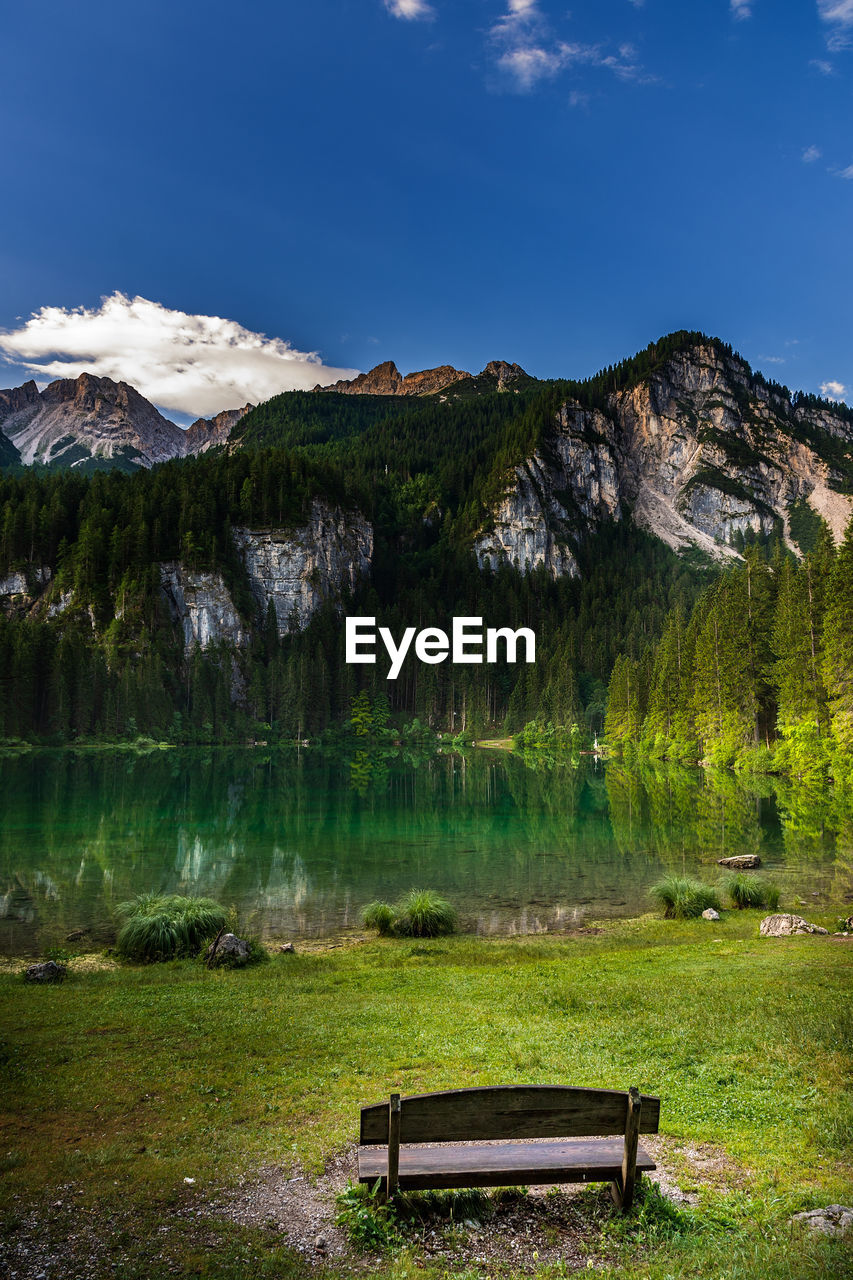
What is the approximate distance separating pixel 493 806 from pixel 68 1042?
41.6m

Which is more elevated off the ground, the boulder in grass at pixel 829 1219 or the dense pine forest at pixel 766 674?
the dense pine forest at pixel 766 674

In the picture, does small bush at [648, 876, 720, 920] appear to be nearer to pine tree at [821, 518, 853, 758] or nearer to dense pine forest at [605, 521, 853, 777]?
dense pine forest at [605, 521, 853, 777]

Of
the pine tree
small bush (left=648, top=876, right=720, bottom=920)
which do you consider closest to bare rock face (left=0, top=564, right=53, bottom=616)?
the pine tree

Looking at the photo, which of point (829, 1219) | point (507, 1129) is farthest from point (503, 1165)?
point (829, 1219)

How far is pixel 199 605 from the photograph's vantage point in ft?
456

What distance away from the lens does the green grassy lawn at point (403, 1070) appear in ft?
19.6

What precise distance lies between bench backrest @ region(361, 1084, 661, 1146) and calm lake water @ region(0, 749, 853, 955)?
52.9ft

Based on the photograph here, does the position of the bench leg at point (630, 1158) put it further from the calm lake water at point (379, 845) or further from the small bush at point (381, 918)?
the calm lake water at point (379, 845)

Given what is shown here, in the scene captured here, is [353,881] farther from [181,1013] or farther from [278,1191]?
[278,1191]

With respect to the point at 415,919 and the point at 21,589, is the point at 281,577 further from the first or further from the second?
the point at 415,919

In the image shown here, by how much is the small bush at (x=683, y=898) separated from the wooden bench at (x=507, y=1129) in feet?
58.5

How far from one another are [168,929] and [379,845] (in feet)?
57.7

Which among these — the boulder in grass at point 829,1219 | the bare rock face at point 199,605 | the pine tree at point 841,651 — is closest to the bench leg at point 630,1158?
the boulder in grass at point 829,1219

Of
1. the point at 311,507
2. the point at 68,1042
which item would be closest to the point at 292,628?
the point at 311,507
